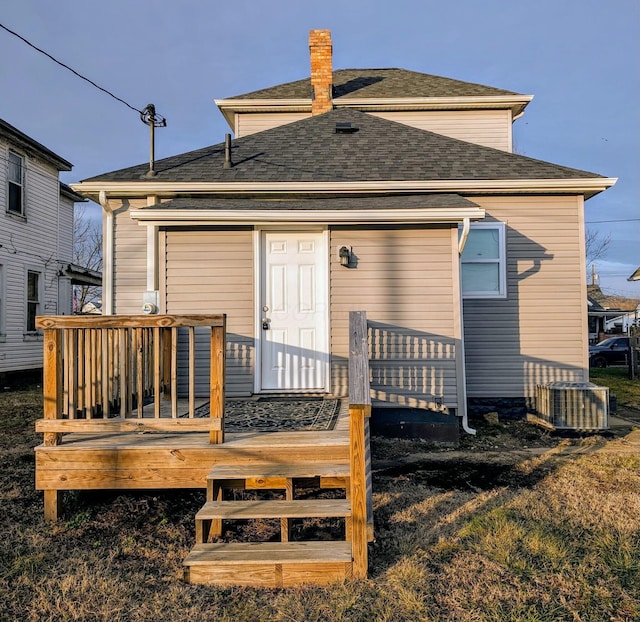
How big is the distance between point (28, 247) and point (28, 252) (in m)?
0.13

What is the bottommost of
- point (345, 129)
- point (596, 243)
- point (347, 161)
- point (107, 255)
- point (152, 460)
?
point (152, 460)

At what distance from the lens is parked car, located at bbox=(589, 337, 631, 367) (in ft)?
60.0

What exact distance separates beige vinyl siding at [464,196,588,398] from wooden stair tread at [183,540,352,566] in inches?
188

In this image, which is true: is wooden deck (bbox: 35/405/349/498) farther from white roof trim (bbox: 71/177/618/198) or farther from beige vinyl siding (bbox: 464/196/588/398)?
beige vinyl siding (bbox: 464/196/588/398)

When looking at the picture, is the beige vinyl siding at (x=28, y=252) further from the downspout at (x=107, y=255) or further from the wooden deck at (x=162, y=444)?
the wooden deck at (x=162, y=444)

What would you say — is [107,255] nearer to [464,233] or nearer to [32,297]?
[464,233]

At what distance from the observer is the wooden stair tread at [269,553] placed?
2486mm

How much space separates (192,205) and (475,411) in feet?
16.4

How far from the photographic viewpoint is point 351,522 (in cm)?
269

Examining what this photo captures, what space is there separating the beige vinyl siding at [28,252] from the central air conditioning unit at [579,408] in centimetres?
1158

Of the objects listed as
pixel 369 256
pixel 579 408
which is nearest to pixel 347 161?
pixel 369 256

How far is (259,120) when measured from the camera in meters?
9.84

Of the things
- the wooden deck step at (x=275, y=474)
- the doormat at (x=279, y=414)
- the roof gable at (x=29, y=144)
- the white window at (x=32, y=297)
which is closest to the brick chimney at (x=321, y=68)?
the doormat at (x=279, y=414)

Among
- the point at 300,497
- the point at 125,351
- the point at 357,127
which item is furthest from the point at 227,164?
the point at 300,497
